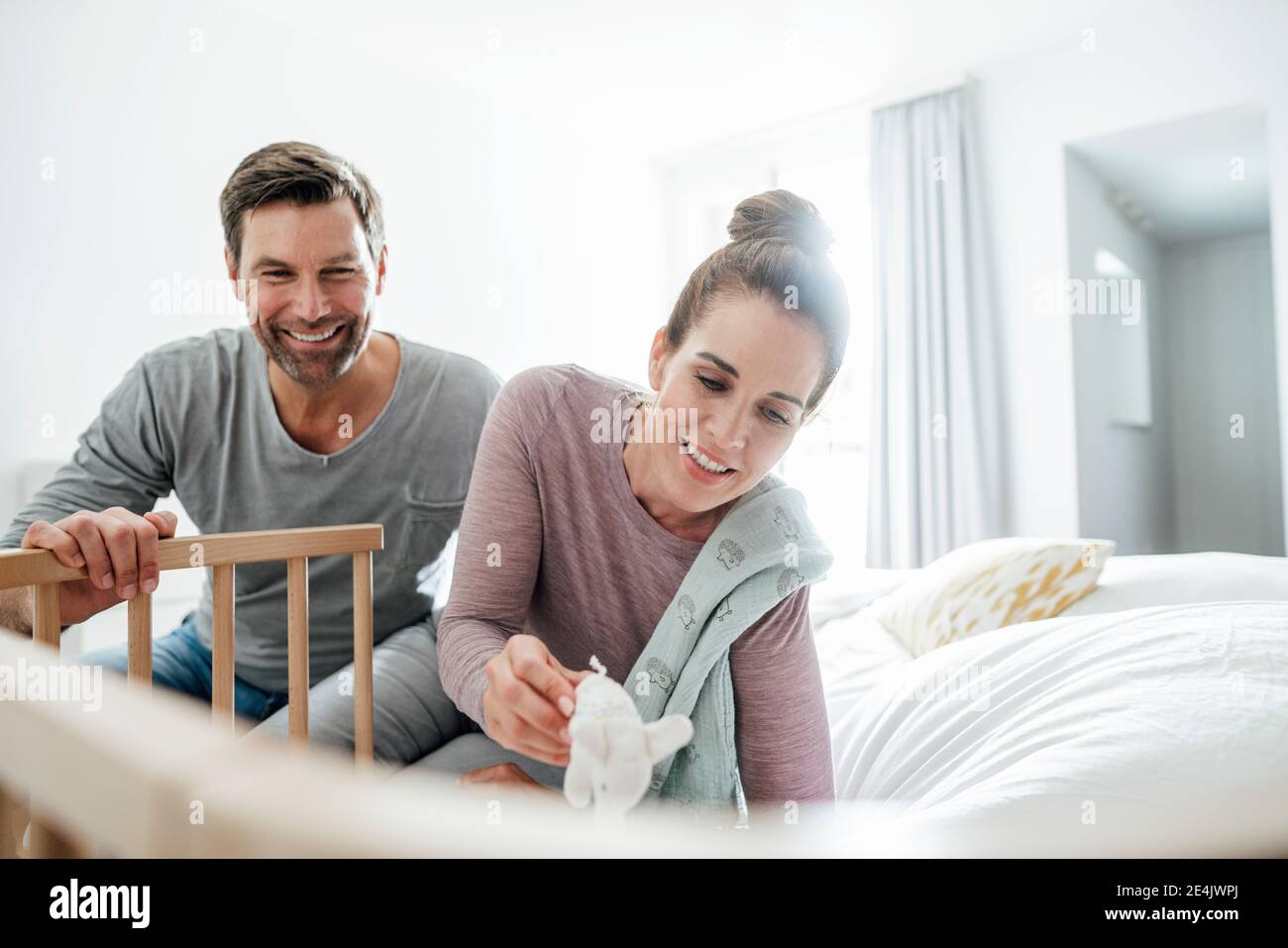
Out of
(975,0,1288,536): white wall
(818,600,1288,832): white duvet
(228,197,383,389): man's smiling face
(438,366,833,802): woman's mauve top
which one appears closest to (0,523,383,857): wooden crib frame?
(438,366,833,802): woman's mauve top

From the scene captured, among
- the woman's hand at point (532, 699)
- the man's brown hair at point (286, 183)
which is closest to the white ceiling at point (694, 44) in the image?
the man's brown hair at point (286, 183)

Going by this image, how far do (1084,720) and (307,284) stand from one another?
1075 millimetres

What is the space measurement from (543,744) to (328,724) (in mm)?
478

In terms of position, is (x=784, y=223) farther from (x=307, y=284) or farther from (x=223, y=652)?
(x=223, y=652)

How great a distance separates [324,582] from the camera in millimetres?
1198

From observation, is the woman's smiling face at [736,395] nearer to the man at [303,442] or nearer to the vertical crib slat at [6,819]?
the man at [303,442]

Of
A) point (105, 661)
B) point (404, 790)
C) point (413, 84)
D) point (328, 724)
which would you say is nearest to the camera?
point (404, 790)

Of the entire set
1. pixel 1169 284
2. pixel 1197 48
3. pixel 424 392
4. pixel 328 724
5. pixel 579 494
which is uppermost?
pixel 1197 48

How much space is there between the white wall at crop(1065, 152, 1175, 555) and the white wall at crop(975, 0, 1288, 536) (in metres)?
0.08

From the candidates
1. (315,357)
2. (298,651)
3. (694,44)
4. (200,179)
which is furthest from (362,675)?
(694,44)

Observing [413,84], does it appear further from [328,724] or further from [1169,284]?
[1169,284]

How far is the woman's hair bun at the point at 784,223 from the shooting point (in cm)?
92

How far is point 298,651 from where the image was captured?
886 mm

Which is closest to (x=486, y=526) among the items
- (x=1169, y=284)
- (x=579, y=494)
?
(x=579, y=494)
